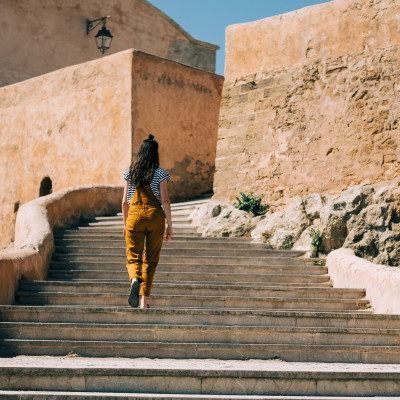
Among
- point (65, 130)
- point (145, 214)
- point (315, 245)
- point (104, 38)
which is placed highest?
point (104, 38)

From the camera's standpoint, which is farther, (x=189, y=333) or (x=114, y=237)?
(x=114, y=237)

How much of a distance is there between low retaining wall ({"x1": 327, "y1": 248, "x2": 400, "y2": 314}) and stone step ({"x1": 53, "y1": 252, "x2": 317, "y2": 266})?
0.56 metres

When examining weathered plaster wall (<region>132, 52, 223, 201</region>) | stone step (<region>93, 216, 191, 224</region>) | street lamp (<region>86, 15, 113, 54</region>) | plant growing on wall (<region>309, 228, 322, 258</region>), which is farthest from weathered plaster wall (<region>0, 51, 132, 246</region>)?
plant growing on wall (<region>309, 228, 322, 258</region>)

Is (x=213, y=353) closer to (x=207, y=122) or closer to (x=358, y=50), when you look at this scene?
(x=358, y=50)

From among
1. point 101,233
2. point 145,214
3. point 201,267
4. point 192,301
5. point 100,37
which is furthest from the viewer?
point 100,37

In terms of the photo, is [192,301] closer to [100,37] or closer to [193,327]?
[193,327]

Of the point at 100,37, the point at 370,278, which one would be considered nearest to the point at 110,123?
the point at 100,37

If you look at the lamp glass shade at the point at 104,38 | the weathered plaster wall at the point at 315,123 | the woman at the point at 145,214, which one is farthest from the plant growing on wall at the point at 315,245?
the lamp glass shade at the point at 104,38

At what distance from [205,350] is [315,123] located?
630 cm

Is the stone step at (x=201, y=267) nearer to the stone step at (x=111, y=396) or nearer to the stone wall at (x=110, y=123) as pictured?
the stone step at (x=111, y=396)

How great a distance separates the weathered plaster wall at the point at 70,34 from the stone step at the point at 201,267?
Answer: 1238 cm

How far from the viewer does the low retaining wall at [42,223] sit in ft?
23.1

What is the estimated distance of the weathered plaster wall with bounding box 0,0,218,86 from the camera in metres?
19.9

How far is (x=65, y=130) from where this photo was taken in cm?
1530
